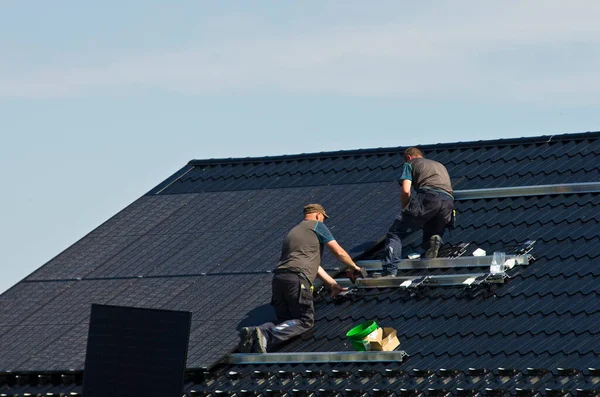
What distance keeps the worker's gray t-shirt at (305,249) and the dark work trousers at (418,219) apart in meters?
0.97

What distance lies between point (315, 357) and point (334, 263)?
1930 millimetres

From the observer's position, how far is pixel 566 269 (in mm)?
14242

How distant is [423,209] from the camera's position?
15328 millimetres

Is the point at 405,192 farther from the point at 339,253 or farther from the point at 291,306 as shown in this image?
the point at 291,306

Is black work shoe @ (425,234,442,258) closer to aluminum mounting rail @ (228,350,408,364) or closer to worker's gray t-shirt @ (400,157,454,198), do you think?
worker's gray t-shirt @ (400,157,454,198)

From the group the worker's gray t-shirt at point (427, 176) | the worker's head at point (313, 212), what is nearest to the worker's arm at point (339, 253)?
the worker's head at point (313, 212)

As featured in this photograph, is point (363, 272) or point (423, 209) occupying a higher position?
point (423, 209)

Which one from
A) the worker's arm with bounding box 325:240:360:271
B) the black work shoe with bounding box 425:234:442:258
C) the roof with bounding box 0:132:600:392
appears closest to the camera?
the roof with bounding box 0:132:600:392

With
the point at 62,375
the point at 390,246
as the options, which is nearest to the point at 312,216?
the point at 390,246

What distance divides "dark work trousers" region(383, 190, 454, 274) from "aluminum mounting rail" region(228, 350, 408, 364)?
1.72 m

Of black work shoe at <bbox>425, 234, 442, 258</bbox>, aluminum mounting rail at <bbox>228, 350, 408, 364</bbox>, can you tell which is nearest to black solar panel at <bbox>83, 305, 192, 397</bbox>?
aluminum mounting rail at <bbox>228, 350, 408, 364</bbox>

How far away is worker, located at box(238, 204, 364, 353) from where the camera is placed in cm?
1433

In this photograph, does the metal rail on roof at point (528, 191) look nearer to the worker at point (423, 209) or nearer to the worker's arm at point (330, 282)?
the worker at point (423, 209)

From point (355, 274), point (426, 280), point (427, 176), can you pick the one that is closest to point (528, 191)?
point (427, 176)
